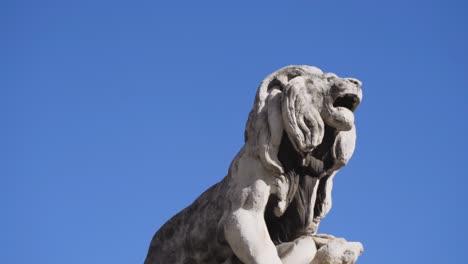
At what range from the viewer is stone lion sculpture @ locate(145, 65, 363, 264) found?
32.2 feet

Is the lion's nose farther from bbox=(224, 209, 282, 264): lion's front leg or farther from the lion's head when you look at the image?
bbox=(224, 209, 282, 264): lion's front leg

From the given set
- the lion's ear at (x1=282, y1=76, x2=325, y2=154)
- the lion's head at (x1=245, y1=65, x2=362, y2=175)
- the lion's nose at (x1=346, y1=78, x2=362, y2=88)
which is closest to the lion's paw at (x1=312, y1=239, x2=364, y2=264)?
the lion's head at (x1=245, y1=65, x2=362, y2=175)

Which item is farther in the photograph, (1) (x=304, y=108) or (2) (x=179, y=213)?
(2) (x=179, y=213)

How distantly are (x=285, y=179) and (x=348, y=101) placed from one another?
3.53 ft

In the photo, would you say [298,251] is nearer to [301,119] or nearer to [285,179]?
[285,179]

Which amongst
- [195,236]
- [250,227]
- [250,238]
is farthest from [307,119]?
[195,236]


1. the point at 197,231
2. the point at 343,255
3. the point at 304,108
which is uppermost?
the point at 304,108

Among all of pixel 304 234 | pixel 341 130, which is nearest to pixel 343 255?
pixel 304 234

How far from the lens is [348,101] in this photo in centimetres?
1021

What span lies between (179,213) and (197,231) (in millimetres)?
576

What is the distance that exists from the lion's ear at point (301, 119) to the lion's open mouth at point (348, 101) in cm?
31

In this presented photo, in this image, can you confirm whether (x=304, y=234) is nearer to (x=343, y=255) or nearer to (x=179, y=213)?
(x=343, y=255)

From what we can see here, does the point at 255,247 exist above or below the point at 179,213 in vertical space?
below

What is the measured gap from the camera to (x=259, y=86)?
1045 centimetres
